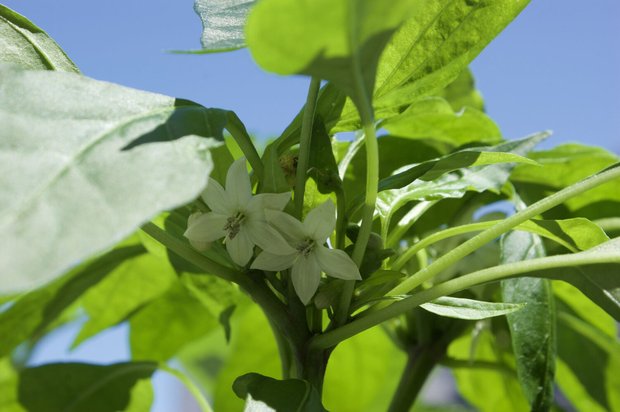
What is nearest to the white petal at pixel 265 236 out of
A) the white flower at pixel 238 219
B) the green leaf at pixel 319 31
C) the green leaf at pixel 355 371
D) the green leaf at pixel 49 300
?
the white flower at pixel 238 219

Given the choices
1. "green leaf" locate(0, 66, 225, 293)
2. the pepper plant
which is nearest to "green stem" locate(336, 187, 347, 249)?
the pepper plant

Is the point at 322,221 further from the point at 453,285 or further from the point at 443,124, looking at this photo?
the point at 443,124

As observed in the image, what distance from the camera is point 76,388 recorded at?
641mm

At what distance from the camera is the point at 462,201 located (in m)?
0.69

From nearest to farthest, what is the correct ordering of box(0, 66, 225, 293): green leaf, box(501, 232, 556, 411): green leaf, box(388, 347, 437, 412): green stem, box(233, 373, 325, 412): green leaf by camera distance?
box(0, 66, 225, 293): green leaf → box(233, 373, 325, 412): green leaf → box(501, 232, 556, 411): green leaf → box(388, 347, 437, 412): green stem

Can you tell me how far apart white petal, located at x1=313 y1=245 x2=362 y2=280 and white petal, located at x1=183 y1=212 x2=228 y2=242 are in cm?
5

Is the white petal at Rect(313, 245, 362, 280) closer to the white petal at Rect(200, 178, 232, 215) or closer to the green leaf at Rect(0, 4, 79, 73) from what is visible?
the white petal at Rect(200, 178, 232, 215)

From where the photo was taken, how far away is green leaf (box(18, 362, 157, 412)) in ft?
2.08

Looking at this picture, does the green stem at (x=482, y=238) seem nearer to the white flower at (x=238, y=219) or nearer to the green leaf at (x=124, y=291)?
the white flower at (x=238, y=219)

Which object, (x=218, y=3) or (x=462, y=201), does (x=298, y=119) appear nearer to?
(x=218, y=3)

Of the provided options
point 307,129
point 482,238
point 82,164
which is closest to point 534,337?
point 482,238

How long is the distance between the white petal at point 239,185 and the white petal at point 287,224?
0.05 ft

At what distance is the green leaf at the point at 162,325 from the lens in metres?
0.77

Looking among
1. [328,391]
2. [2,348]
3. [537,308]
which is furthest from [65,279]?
[537,308]
